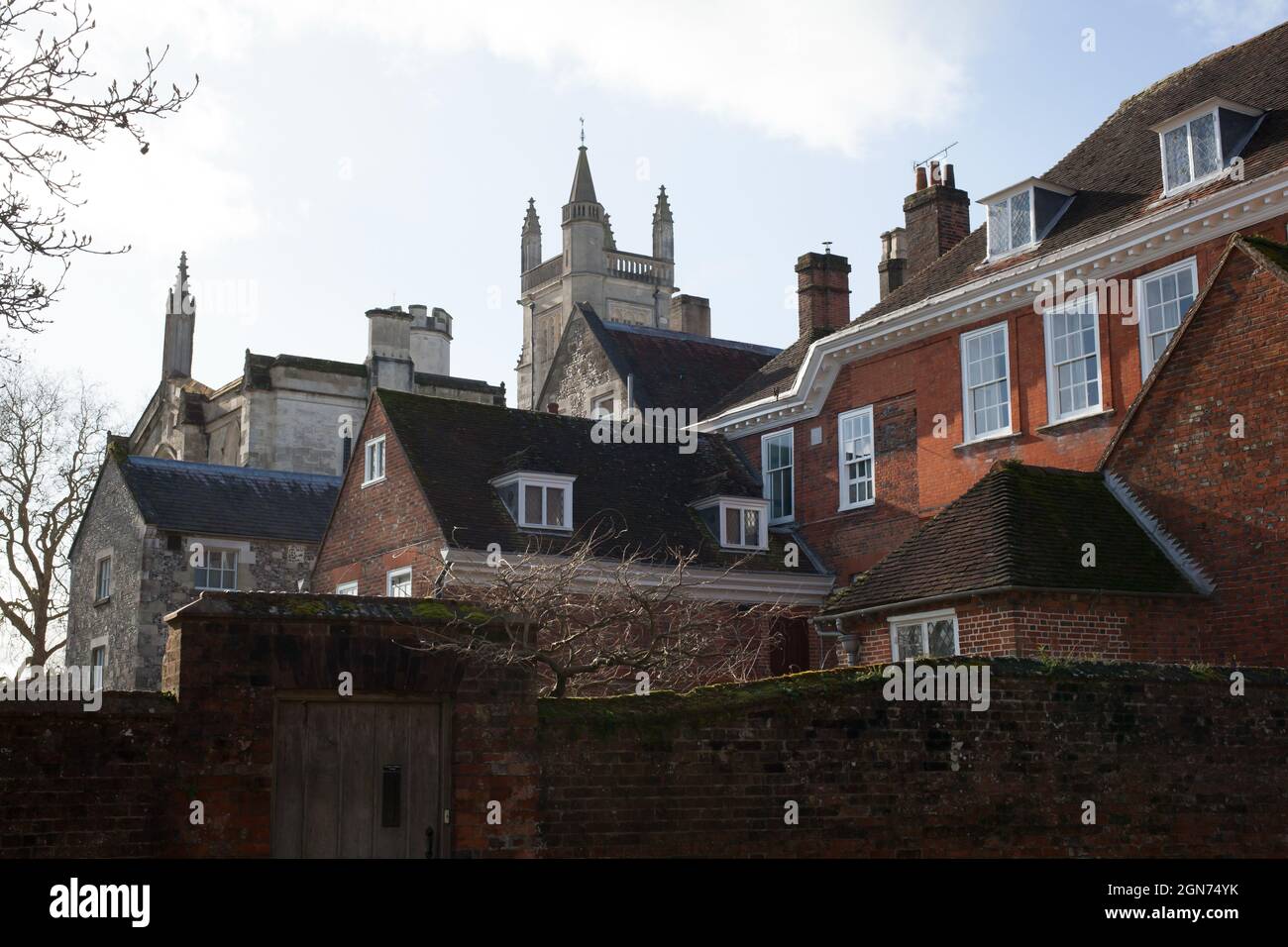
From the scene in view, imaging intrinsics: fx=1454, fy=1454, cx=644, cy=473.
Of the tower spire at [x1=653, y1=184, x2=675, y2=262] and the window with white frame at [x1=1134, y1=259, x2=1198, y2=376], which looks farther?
the tower spire at [x1=653, y1=184, x2=675, y2=262]

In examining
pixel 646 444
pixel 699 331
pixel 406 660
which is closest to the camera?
pixel 406 660

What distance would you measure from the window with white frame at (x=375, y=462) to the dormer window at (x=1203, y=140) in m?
15.0

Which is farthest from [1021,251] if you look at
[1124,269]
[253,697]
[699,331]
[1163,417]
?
[699,331]

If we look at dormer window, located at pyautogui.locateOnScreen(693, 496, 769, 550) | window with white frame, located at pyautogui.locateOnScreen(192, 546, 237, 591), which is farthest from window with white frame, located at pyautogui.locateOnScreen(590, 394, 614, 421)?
window with white frame, located at pyautogui.locateOnScreen(192, 546, 237, 591)

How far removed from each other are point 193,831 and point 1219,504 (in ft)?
44.1

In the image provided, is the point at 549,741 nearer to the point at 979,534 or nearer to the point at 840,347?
the point at 979,534

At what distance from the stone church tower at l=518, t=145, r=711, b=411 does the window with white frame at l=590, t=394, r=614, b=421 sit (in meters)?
38.2

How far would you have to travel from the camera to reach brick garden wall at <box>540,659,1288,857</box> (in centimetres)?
1101

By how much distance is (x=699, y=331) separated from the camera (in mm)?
A: 46875

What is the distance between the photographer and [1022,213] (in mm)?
25484

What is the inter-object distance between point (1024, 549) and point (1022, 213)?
938 cm

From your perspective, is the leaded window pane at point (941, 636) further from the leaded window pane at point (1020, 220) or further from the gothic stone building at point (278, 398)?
the gothic stone building at point (278, 398)

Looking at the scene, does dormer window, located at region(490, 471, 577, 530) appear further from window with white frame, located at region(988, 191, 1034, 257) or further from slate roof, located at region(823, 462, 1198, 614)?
Answer: window with white frame, located at region(988, 191, 1034, 257)

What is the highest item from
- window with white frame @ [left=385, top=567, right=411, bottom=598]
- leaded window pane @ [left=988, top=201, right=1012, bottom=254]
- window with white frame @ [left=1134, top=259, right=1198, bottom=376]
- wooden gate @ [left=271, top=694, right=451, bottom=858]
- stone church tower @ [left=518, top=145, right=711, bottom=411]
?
stone church tower @ [left=518, top=145, right=711, bottom=411]
